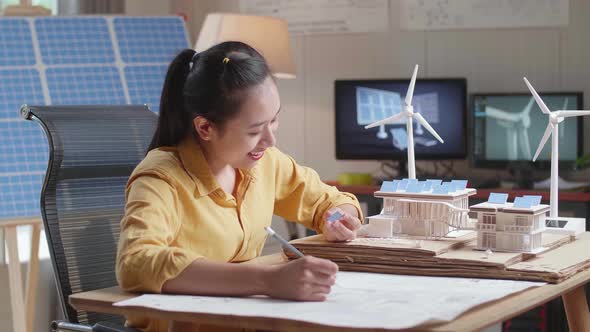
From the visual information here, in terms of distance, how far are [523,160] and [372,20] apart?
43.5 inches

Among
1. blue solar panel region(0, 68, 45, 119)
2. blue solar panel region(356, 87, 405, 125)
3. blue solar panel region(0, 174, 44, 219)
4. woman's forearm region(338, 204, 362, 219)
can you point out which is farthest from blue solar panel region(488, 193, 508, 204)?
blue solar panel region(356, 87, 405, 125)

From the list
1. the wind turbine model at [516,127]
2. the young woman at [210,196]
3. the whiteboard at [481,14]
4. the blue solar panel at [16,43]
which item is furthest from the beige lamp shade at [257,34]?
the young woman at [210,196]

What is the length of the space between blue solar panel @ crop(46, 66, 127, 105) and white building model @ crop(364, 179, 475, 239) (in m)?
2.21

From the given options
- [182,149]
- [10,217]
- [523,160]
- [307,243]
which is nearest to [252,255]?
[307,243]

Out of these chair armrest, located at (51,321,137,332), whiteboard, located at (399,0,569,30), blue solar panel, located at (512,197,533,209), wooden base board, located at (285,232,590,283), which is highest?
whiteboard, located at (399,0,569,30)

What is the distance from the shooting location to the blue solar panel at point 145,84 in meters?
4.03

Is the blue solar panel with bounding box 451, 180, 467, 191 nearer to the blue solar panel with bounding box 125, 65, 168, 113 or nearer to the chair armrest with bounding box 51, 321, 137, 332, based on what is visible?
the chair armrest with bounding box 51, 321, 137, 332

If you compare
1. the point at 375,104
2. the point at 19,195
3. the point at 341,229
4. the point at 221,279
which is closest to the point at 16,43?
the point at 19,195

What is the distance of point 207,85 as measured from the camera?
177 centimetres

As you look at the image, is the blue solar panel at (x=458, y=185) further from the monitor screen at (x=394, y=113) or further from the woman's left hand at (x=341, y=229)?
the monitor screen at (x=394, y=113)

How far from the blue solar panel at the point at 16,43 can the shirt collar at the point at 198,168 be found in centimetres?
222

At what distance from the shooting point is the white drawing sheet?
131 centimetres

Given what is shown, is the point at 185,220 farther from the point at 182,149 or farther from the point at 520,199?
the point at 520,199

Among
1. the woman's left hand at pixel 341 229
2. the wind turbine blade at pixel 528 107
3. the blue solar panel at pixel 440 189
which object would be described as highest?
the wind turbine blade at pixel 528 107
